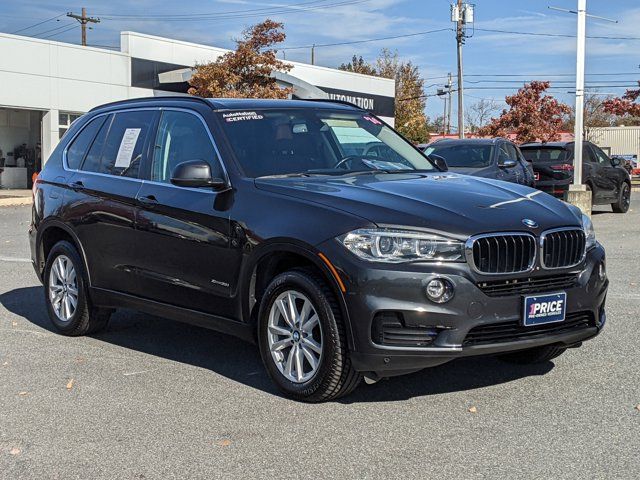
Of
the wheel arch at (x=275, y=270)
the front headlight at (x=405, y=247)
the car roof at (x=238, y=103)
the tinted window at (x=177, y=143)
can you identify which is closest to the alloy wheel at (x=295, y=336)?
the wheel arch at (x=275, y=270)

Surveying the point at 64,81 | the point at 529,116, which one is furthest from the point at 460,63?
the point at 64,81

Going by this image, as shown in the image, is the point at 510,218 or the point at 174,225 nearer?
the point at 510,218

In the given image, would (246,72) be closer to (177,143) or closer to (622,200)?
(622,200)

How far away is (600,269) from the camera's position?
5.23 metres

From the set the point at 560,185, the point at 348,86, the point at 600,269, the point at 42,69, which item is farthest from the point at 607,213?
the point at 348,86

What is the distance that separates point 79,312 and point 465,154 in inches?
399

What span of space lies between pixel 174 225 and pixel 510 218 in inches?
86.9

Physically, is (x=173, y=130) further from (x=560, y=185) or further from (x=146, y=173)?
(x=560, y=185)

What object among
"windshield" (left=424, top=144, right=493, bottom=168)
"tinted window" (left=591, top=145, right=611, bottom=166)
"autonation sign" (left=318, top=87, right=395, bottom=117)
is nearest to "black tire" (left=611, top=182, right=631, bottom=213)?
"tinted window" (left=591, top=145, right=611, bottom=166)

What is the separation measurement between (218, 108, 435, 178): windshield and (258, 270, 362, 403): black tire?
893 millimetres

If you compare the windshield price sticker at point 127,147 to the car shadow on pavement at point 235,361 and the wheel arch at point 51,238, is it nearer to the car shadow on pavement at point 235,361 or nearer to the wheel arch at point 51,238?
the wheel arch at point 51,238

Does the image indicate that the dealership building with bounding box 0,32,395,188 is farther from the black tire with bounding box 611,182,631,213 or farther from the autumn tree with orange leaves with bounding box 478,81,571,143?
the black tire with bounding box 611,182,631,213

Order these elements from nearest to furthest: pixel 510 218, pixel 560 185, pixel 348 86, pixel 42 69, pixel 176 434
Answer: pixel 176 434
pixel 510 218
pixel 560 185
pixel 42 69
pixel 348 86

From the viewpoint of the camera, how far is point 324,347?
474cm
